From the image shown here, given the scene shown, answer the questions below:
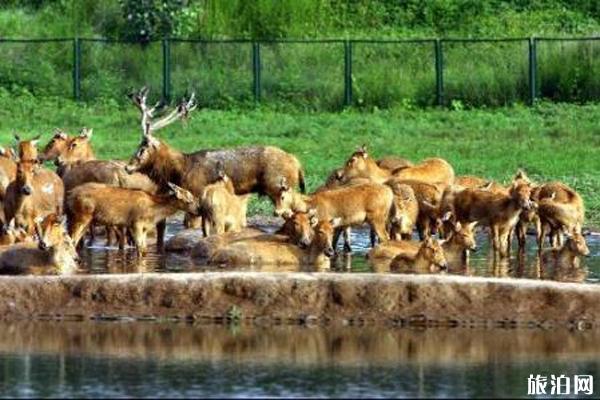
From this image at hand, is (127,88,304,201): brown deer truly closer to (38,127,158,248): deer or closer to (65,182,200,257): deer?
(38,127,158,248): deer

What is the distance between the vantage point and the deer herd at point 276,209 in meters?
21.6

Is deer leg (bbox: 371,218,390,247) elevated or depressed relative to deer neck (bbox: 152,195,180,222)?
depressed

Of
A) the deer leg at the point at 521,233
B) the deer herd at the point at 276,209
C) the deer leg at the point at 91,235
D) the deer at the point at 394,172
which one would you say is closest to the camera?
the deer herd at the point at 276,209

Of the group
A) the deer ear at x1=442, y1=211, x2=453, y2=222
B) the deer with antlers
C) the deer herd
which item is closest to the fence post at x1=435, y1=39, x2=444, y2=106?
the deer herd

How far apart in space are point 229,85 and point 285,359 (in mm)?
24258

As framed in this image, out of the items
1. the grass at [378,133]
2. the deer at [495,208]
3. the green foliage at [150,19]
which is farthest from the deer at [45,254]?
the green foliage at [150,19]

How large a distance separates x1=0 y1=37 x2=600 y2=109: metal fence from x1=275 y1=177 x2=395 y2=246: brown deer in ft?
54.1

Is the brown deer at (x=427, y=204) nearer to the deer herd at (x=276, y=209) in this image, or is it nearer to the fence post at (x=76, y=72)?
the deer herd at (x=276, y=209)

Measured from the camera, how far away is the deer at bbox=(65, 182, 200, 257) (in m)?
23.1

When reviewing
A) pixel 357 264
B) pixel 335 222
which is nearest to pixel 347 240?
pixel 335 222

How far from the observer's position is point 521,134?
119 feet

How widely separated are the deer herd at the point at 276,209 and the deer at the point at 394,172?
23 mm

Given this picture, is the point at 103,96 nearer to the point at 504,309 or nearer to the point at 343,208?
the point at 343,208

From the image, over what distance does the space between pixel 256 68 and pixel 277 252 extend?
19678 mm
